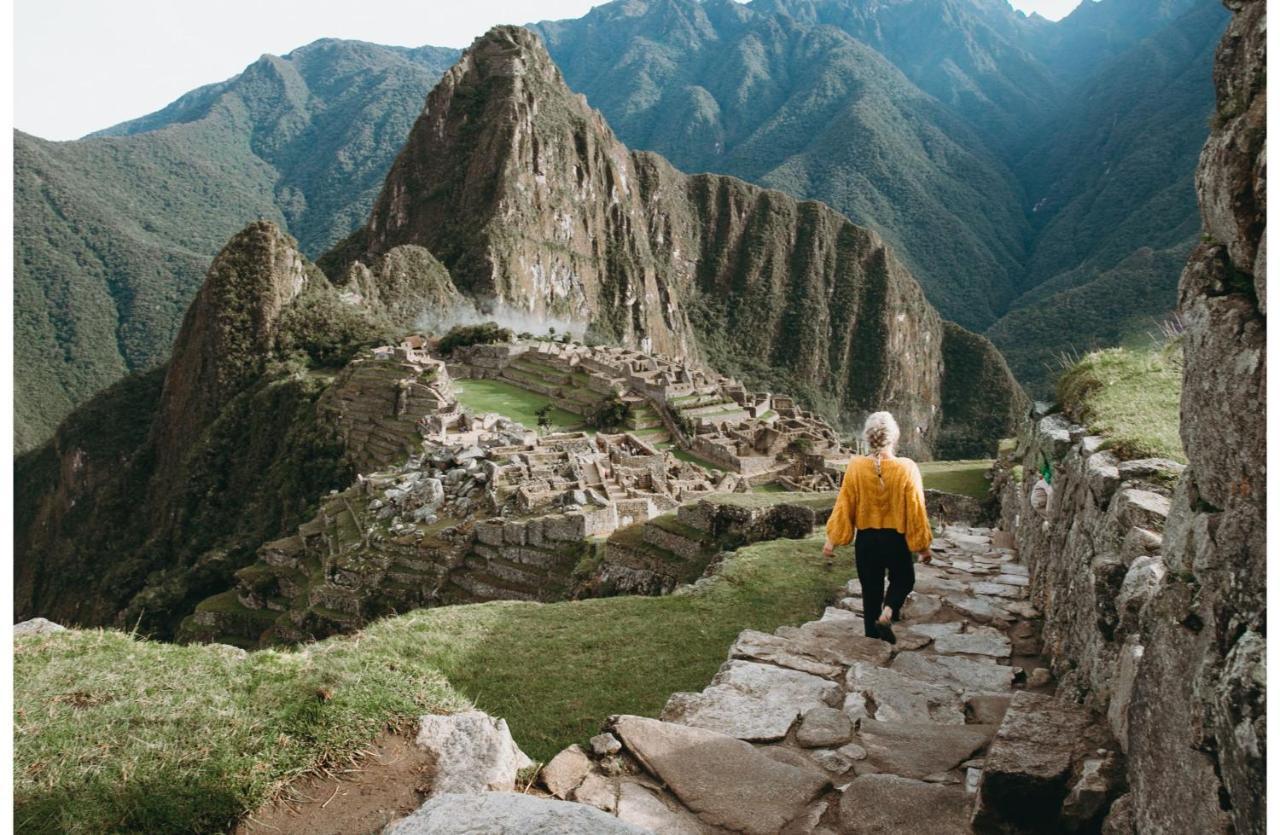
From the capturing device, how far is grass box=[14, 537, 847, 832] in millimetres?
3305

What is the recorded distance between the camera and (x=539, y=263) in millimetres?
124688

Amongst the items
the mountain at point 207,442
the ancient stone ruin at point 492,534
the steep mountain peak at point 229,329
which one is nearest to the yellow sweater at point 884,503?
the ancient stone ruin at point 492,534

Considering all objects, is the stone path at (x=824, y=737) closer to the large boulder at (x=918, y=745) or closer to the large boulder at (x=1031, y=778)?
the large boulder at (x=918, y=745)

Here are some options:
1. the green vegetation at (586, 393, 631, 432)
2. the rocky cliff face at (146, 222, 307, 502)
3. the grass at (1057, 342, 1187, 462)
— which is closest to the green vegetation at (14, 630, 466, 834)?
the grass at (1057, 342, 1187, 462)

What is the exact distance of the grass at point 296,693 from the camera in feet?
10.8

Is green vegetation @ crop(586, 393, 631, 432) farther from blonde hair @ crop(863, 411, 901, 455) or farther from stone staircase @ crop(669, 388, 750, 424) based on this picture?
blonde hair @ crop(863, 411, 901, 455)

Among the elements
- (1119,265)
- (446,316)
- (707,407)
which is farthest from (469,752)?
(1119,265)

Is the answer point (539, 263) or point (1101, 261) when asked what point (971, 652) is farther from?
point (1101, 261)

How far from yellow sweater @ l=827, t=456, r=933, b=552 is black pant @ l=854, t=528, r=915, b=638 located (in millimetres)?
58

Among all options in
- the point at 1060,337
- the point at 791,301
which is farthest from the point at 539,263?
the point at 1060,337

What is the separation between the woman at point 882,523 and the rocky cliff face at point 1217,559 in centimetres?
227

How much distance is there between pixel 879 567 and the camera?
5.63m

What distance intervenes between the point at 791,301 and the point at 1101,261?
5854cm

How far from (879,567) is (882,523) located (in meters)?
0.30
